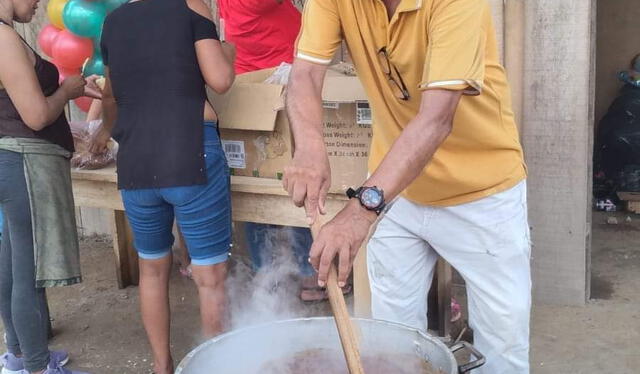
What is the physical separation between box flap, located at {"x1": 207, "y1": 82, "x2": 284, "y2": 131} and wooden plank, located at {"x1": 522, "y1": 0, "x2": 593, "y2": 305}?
4.80ft

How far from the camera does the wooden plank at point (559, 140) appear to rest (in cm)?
352

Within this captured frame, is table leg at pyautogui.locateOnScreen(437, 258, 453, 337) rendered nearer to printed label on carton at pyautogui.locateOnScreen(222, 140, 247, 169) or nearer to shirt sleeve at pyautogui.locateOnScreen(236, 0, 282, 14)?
printed label on carton at pyautogui.locateOnScreen(222, 140, 247, 169)

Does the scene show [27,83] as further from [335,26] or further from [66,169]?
[335,26]

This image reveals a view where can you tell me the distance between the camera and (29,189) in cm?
306

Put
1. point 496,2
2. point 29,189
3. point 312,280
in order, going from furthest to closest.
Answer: point 312,280, point 496,2, point 29,189

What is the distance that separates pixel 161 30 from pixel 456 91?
153cm

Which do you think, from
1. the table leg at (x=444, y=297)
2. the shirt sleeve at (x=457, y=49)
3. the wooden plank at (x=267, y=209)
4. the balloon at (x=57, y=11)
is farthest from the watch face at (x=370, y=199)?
the balloon at (x=57, y=11)

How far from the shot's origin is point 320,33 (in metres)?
2.05

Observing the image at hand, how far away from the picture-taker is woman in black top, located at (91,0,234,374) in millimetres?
2787

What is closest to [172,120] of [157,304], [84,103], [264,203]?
[264,203]

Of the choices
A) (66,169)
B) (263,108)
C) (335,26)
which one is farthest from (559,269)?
(66,169)

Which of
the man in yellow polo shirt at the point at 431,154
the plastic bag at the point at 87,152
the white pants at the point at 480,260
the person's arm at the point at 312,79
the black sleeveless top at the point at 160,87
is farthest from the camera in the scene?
the plastic bag at the point at 87,152

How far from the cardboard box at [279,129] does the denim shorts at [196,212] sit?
0.20 meters

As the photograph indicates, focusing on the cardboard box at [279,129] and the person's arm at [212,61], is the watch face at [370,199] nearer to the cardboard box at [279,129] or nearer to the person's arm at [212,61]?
the cardboard box at [279,129]
